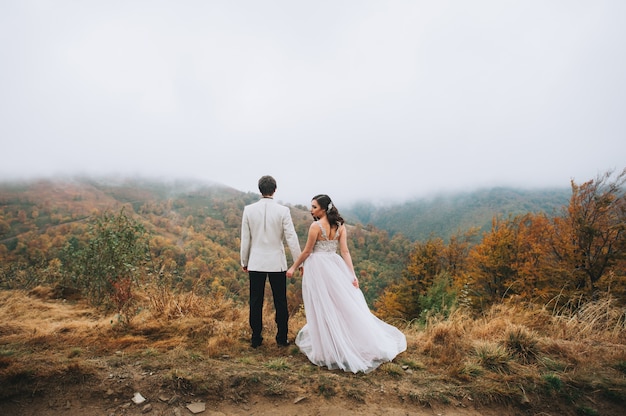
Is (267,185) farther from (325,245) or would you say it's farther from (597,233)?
(597,233)

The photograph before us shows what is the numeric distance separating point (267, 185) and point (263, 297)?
1805 millimetres

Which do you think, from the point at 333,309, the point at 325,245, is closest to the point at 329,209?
the point at 325,245

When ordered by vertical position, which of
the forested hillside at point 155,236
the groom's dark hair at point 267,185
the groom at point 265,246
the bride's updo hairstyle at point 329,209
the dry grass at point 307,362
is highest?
the groom's dark hair at point 267,185

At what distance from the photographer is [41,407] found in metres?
2.86

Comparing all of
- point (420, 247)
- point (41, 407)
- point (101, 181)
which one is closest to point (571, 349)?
point (41, 407)

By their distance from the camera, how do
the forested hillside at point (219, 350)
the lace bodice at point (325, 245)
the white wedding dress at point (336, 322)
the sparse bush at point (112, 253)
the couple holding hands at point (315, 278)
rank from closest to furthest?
the forested hillside at point (219, 350)
the white wedding dress at point (336, 322)
the couple holding hands at point (315, 278)
the lace bodice at point (325, 245)
the sparse bush at point (112, 253)

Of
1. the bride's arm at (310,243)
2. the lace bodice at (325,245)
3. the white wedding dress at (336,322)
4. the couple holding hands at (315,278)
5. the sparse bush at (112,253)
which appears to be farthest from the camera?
the sparse bush at (112,253)

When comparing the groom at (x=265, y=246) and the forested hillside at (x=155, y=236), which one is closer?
the groom at (x=265, y=246)

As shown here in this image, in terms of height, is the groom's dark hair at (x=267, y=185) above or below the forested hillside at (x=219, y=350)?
above

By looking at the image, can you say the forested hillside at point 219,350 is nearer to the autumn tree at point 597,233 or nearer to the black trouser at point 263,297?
the black trouser at point 263,297

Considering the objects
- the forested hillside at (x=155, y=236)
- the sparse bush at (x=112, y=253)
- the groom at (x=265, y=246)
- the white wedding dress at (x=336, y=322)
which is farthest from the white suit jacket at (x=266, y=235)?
the sparse bush at (x=112, y=253)

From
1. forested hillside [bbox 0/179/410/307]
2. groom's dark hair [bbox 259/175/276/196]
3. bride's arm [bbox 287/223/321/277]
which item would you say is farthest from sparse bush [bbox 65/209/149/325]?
bride's arm [bbox 287/223/321/277]

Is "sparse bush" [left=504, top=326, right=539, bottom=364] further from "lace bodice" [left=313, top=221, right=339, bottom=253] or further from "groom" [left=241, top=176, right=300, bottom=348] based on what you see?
"groom" [left=241, top=176, right=300, bottom=348]

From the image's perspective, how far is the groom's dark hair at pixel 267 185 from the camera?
14.7 ft
